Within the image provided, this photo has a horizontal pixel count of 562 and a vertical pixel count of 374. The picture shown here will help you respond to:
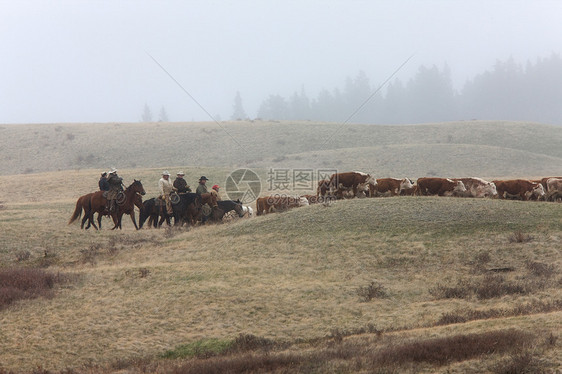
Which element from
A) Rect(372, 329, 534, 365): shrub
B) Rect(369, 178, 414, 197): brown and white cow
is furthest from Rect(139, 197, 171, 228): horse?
Rect(372, 329, 534, 365): shrub

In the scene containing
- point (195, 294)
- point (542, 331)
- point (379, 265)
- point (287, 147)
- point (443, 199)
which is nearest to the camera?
point (542, 331)

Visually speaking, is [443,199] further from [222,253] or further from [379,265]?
[222,253]

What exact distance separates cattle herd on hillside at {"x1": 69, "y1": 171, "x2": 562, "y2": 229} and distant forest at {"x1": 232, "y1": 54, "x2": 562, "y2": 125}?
14670 centimetres

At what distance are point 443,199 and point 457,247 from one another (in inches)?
244

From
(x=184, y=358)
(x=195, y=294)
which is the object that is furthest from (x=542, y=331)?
(x=195, y=294)

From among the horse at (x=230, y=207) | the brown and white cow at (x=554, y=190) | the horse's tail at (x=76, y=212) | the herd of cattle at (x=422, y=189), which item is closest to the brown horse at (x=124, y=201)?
the horse's tail at (x=76, y=212)

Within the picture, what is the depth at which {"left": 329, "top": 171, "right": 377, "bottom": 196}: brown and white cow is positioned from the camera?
3061cm

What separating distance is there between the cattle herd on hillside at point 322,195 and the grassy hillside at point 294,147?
103 feet

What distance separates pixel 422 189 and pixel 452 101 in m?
166

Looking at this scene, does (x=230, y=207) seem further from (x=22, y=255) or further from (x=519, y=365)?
(x=519, y=365)

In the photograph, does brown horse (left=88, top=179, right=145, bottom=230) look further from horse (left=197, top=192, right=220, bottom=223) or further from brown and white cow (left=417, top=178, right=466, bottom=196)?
brown and white cow (left=417, top=178, right=466, bottom=196)

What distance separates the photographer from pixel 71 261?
2334 centimetres

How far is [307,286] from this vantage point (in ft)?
61.9

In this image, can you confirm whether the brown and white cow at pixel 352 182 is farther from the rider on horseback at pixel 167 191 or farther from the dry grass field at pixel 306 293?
the rider on horseback at pixel 167 191
